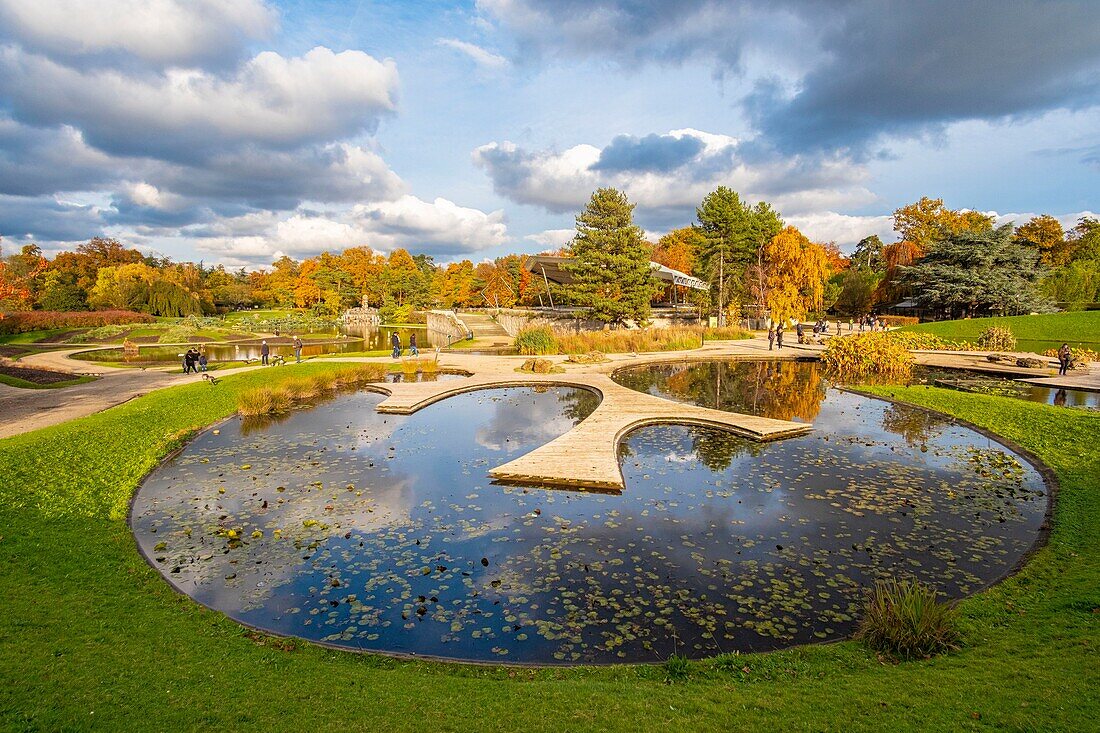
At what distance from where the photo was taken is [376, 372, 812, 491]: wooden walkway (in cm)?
1170

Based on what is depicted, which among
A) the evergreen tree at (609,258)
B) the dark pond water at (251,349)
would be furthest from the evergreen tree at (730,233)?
the dark pond water at (251,349)

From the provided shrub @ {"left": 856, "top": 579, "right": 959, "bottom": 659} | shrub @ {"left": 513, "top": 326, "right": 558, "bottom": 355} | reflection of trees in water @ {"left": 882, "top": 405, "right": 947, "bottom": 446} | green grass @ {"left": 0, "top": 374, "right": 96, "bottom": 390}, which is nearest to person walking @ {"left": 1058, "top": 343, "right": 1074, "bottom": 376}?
reflection of trees in water @ {"left": 882, "top": 405, "right": 947, "bottom": 446}

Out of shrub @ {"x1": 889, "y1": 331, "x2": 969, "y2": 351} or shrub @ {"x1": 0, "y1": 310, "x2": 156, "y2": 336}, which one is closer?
shrub @ {"x1": 889, "y1": 331, "x2": 969, "y2": 351}

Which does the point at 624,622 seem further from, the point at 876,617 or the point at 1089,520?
the point at 1089,520

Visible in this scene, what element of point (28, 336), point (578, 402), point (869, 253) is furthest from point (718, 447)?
point (869, 253)

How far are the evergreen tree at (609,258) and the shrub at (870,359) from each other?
15197mm

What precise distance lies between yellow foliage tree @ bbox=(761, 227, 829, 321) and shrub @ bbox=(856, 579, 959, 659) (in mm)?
40679

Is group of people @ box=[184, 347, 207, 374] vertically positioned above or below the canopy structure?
below

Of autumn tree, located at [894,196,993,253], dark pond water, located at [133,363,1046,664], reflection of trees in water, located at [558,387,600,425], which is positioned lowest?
dark pond water, located at [133,363,1046,664]

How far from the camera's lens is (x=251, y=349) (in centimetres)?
4212

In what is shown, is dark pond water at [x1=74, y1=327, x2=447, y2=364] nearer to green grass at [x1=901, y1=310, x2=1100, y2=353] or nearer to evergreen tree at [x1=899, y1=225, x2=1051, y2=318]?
green grass at [x1=901, y1=310, x2=1100, y2=353]

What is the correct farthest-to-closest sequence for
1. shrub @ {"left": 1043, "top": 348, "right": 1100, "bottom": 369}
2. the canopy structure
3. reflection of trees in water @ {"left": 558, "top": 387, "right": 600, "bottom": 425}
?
the canopy structure
shrub @ {"left": 1043, "top": 348, "right": 1100, "bottom": 369}
reflection of trees in water @ {"left": 558, "top": 387, "right": 600, "bottom": 425}

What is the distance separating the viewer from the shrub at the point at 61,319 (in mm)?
43444

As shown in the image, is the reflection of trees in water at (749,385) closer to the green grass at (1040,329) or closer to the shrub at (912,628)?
the shrub at (912,628)
